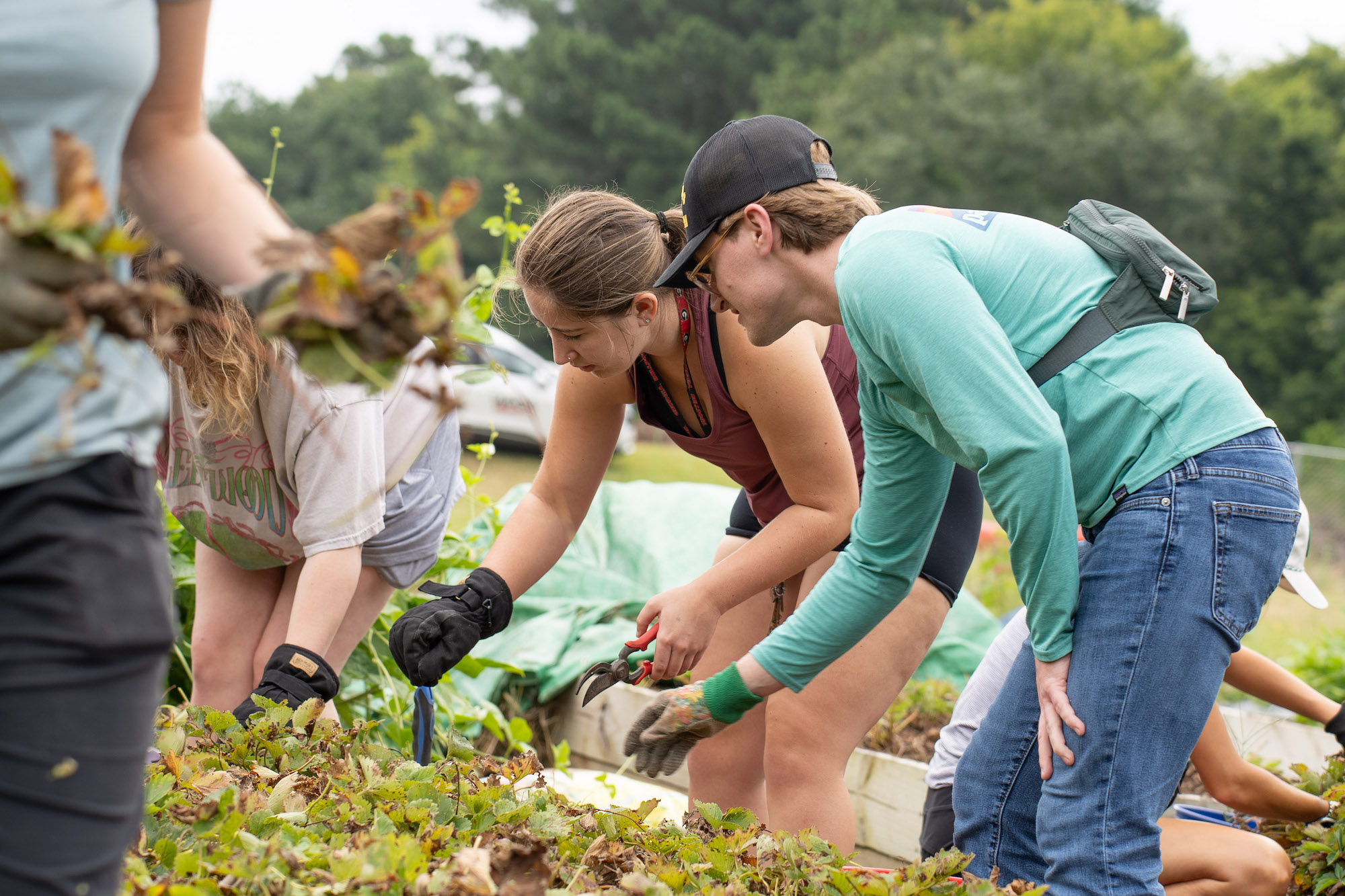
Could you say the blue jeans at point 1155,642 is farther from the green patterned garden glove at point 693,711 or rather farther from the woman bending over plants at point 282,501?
the woman bending over plants at point 282,501

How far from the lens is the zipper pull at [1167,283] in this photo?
67.9 inches

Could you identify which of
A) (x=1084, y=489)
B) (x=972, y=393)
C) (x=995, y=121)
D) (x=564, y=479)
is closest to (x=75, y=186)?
(x=972, y=393)

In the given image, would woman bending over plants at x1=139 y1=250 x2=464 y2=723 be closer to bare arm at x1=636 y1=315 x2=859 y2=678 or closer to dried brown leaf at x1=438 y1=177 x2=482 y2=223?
bare arm at x1=636 y1=315 x2=859 y2=678

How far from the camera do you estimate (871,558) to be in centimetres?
214

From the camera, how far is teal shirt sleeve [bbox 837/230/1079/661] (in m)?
1.58

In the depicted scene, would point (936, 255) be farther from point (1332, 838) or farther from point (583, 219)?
point (1332, 838)

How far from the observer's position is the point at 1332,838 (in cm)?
246

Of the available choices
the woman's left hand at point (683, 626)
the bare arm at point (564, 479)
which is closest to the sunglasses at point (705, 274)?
the bare arm at point (564, 479)

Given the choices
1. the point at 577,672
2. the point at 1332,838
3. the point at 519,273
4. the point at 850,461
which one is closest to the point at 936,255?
the point at 850,461

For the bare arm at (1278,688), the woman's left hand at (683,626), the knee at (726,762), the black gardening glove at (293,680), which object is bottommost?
the knee at (726,762)

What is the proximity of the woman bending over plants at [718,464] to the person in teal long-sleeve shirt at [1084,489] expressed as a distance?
38 cm

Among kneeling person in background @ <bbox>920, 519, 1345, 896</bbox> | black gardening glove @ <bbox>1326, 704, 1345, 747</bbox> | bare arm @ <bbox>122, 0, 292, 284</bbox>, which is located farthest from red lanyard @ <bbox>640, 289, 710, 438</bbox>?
black gardening glove @ <bbox>1326, 704, 1345, 747</bbox>

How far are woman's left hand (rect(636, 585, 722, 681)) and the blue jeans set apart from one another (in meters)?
0.80

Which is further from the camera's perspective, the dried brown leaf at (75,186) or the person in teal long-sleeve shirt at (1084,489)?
the person in teal long-sleeve shirt at (1084,489)
